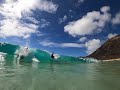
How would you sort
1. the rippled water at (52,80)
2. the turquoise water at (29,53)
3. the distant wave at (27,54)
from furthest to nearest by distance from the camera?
the distant wave at (27,54), the turquoise water at (29,53), the rippled water at (52,80)

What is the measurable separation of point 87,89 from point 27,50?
939 inches

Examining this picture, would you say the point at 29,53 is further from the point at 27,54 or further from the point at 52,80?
the point at 52,80

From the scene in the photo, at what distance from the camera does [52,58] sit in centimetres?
3938

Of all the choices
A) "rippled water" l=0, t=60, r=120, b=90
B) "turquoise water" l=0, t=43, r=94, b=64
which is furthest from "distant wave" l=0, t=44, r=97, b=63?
"rippled water" l=0, t=60, r=120, b=90

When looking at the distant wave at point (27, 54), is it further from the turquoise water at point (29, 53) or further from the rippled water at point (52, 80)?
the rippled water at point (52, 80)

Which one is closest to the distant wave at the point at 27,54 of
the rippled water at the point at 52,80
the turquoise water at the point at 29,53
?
the turquoise water at the point at 29,53

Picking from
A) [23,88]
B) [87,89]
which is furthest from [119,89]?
[23,88]

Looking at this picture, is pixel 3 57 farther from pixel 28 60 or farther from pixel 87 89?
pixel 87 89

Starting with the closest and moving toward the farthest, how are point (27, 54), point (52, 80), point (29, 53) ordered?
1. point (52, 80)
2. point (27, 54)
3. point (29, 53)

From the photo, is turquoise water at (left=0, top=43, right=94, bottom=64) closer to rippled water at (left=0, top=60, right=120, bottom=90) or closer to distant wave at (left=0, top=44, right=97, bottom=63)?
distant wave at (left=0, top=44, right=97, bottom=63)

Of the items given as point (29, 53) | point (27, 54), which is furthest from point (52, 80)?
point (29, 53)

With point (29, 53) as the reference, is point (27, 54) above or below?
below

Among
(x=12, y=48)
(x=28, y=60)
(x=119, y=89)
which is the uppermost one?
(x=12, y=48)

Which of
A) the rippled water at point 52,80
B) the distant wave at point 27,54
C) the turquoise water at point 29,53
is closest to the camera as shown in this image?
the rippled water at point 52,80
